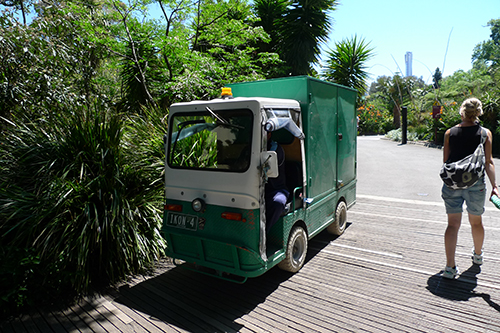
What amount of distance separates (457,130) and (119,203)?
402cm

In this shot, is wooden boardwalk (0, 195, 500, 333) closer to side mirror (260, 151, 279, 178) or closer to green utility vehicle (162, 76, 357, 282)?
green utility vehicle (162, 76, 357, 282)

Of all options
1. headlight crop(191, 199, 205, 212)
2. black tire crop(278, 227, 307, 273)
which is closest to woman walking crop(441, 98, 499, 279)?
black tire crop(278, 227, 307, 273)

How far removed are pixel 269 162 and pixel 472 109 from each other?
7.75 ft

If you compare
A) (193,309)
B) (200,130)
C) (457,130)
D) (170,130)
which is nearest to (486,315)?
(457,130)

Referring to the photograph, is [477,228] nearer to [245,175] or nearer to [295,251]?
[295,251]

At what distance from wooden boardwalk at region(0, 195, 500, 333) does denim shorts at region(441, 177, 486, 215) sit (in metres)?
0.83

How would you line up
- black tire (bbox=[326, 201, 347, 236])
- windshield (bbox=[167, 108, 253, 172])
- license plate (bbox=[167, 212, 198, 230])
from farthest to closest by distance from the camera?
black tire (bbox=[326, 201, 347, 236]), license plate (bbox=[167, 212, 198, 230]), windshield (bbox=[167, 108, 253, 172])

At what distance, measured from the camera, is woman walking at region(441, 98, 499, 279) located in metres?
3.70

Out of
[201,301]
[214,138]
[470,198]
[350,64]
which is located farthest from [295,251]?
[350,64]

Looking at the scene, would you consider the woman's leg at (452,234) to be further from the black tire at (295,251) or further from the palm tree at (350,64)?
the palm tree at (350,64)

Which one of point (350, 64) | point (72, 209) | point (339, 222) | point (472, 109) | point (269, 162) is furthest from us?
point (350, 64)

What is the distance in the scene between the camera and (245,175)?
3295mm

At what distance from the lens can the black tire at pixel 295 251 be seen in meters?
3.94

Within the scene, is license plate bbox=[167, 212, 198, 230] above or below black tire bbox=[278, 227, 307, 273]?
above
